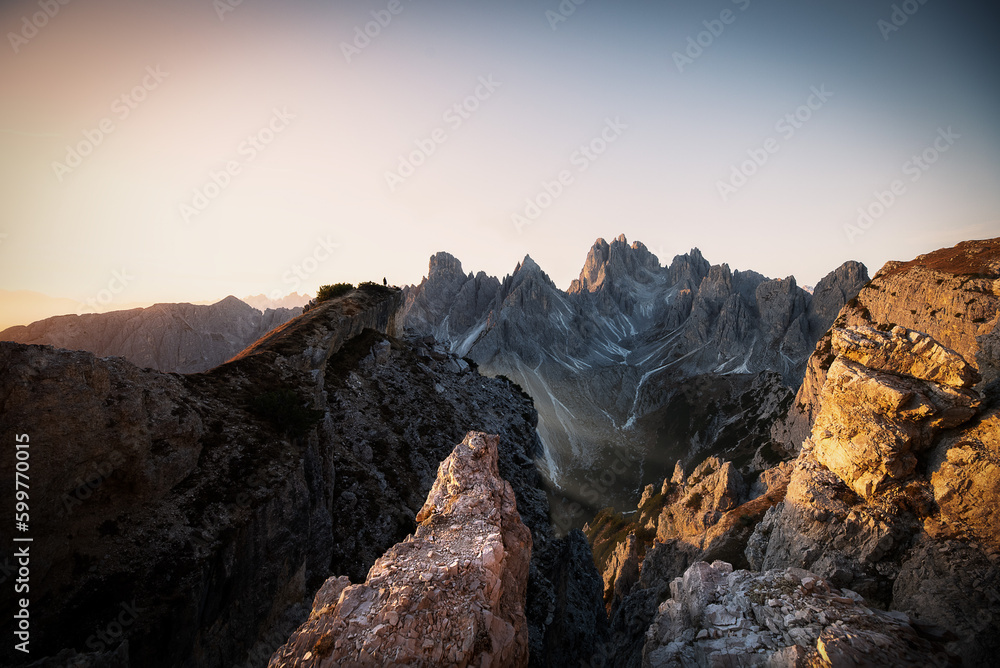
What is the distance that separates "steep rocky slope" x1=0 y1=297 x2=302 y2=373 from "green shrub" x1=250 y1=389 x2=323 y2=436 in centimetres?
6134

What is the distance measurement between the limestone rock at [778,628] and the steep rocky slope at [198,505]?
38.5 feet

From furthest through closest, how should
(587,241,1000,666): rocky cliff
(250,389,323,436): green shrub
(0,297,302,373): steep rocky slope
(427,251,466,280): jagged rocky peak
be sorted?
(427,251,466,280): jagged rocky peak
(0,297,302,373): steep rocky slope
(250,389,323,436): green shrub
(587,241,1000,666): rocky cliff

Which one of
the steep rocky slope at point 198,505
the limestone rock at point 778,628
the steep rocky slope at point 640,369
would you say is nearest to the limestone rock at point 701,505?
the steep rocky slope at point 198,505

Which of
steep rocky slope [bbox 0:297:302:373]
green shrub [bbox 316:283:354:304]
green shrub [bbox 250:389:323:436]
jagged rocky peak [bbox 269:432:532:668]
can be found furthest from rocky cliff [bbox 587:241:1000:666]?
steep rocky slope [bbox 0:297:302:373]

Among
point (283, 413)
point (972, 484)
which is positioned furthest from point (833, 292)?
point (283, 413)

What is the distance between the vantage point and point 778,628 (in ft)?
37.9

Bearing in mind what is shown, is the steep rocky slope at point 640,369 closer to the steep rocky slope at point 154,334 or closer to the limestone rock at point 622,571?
the limestone rock at point 622,571

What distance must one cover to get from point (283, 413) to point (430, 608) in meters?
15.5

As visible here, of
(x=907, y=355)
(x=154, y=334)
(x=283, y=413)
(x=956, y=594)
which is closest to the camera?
(x=956, y=594)

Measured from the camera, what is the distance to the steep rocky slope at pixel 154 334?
6931 centimetres

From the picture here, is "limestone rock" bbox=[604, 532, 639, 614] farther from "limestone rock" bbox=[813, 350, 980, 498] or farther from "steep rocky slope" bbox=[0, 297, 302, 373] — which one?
"steep rocky slope" bbox=[0, 297, 302, 373]

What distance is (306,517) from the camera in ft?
59.3

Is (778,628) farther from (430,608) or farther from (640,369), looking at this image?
(640,369)

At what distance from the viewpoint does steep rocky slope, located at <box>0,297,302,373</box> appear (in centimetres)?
6931
